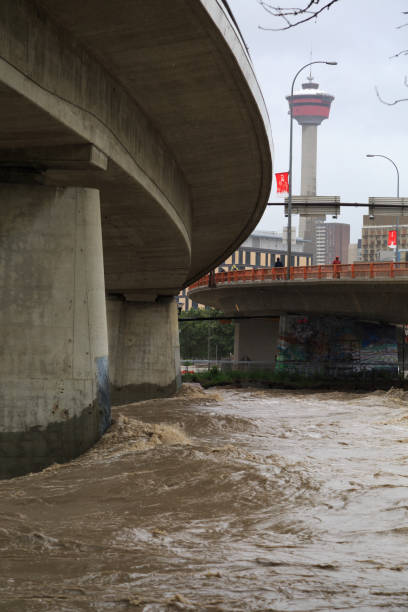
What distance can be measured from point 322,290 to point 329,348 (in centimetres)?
619

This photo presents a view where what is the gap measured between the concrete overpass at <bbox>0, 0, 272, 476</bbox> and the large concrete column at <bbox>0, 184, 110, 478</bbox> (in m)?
0.02

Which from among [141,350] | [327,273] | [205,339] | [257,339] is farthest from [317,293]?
[205,339]

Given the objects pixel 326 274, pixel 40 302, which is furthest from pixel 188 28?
pixel 326 274

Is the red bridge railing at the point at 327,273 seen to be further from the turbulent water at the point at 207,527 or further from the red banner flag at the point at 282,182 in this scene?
the turbulent water at the point at 207,527

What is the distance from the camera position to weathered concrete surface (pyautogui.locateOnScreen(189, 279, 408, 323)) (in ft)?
136

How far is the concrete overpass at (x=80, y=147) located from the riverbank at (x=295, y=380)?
88.7 ft

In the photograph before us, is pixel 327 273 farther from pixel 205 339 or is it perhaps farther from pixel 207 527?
pixel 205 339

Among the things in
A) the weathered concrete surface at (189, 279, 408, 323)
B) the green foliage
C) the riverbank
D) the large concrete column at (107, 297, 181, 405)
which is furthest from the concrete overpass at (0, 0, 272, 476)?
the green foliage

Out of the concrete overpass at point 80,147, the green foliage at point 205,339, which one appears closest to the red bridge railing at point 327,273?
the concrete overpass at point 80,147

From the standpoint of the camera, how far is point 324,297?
44469 mm

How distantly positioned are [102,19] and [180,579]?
8124 mm

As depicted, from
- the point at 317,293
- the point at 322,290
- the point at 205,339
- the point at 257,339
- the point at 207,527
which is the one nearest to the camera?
the point at 207,527

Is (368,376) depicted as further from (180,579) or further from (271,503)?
(180,579)

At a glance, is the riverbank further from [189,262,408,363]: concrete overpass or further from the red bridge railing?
the red bridge railing
